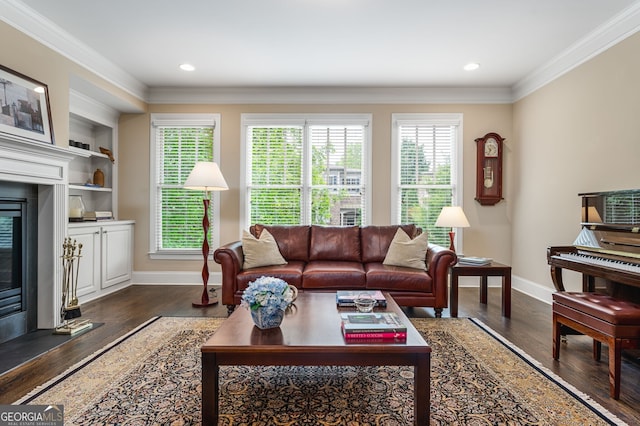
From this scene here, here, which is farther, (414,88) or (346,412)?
(414,88)

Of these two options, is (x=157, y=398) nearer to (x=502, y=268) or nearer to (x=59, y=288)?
(x=59, y=288)

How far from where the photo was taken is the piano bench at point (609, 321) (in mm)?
1914

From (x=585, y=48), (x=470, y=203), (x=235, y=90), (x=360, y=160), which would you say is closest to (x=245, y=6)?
(x=235, y=90)

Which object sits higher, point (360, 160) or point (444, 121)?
point (444, 121)

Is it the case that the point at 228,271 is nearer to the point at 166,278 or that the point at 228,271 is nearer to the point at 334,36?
the point at 166,278

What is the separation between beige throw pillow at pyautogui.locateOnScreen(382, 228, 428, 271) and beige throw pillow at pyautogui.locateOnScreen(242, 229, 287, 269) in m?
1.19

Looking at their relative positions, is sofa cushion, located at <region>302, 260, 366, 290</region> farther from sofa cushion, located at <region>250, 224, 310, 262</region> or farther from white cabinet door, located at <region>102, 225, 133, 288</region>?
white cabinet door, located at <region>102, 225, 133, 288</region>

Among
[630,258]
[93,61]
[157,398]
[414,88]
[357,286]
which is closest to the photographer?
[157,398]

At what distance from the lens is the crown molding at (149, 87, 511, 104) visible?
475 cm

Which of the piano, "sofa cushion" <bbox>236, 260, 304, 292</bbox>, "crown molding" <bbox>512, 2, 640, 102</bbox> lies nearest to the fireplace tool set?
"sofa cushion" <bbox>236, 260, 304, 292</bbox>

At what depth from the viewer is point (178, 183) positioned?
16.0ft

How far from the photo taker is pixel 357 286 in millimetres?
3410

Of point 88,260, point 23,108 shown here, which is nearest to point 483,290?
point 88,260

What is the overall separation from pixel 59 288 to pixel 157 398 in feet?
6.35
